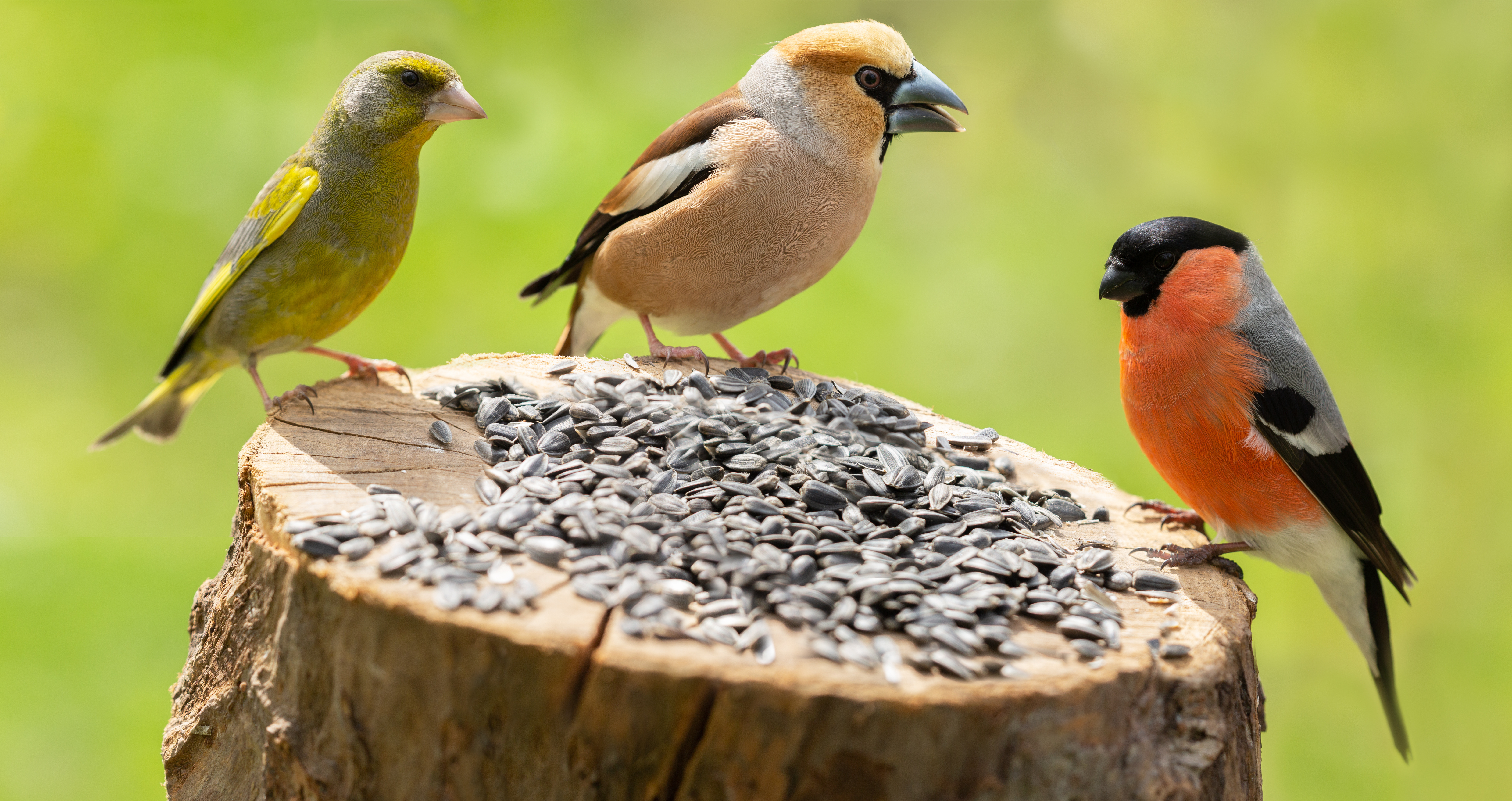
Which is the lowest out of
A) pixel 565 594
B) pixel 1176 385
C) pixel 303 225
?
pixel 565 594

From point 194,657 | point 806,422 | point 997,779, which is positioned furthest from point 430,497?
point 997,779

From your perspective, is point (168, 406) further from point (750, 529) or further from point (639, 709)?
point (639, 709)

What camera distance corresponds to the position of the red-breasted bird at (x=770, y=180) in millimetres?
3311

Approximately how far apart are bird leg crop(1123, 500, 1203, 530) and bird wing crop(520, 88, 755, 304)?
1651 mm

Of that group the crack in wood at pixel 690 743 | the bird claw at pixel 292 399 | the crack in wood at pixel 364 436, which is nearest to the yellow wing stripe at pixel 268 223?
the bird claw at pixel 292 399

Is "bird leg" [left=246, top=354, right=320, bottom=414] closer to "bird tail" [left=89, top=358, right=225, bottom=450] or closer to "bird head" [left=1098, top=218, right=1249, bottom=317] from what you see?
"bird tail" [left=89, top=358, right=225, bottom=450]

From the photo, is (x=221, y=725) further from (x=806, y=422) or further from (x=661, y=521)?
(x=806, y=422)

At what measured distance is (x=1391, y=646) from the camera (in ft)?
10.3

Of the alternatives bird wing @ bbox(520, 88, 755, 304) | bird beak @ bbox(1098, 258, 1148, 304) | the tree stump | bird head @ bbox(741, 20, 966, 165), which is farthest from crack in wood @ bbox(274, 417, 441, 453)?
bird beak @ bbox(1098, 258, 1148, 304)

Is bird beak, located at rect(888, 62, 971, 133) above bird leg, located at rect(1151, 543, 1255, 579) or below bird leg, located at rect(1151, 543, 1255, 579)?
above

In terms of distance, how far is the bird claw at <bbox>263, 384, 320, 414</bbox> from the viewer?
2805 mm

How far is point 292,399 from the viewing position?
2.83m

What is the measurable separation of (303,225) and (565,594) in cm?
157

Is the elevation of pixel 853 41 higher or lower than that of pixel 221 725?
higher
